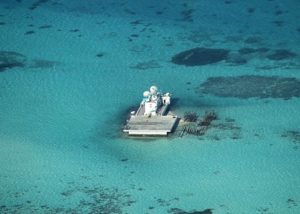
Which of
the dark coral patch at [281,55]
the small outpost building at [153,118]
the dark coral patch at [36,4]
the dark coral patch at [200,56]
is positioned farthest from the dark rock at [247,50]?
the dark coral patch at [36,4]

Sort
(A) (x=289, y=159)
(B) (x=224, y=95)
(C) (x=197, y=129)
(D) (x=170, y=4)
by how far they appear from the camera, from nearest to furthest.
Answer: (A) (x=289, y=159)
(C) (x=197, y=129)
(B) (x=224, y=95)
(D) (x=170, y=4)

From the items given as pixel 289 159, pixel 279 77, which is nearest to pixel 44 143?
pixel 289 159

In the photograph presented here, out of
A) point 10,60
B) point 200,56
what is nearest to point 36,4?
point 10,60

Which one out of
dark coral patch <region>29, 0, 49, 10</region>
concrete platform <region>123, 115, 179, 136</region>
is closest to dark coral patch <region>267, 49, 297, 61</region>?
concrete platform <region>123, 115, 179, 136</region>

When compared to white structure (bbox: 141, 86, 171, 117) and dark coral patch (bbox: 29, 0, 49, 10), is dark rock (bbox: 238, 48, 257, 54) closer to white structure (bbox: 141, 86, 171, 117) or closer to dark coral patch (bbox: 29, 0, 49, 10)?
white structure (bbox: 141, 86, 171, 117)

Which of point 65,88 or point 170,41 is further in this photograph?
point 170,41

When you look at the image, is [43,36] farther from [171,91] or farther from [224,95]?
[224,95]

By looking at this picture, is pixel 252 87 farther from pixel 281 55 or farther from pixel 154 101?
pixel 154 101
